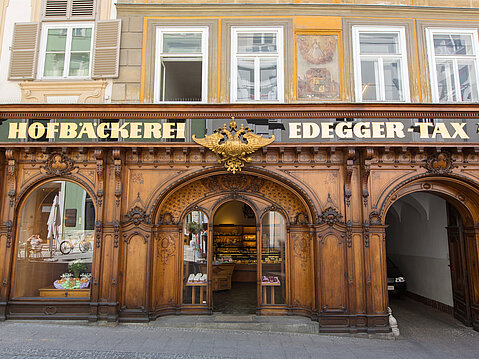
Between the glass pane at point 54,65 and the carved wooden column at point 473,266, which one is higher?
the glass pane at point 54,65

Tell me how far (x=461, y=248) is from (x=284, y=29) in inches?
290

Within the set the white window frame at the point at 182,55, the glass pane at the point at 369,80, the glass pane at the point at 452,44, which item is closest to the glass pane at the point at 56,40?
the white window frame at the point at 182,55

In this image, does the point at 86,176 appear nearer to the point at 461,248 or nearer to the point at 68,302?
the point at 68,302

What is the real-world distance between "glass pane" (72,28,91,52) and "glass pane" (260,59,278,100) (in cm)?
474

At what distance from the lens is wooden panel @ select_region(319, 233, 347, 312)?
7.92m

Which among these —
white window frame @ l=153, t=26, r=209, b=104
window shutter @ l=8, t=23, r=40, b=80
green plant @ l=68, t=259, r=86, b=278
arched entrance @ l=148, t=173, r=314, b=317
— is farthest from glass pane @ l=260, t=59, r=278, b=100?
green plant @ l=68, t=259, r=86, b=278

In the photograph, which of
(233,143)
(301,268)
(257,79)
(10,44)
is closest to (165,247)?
(233,143)

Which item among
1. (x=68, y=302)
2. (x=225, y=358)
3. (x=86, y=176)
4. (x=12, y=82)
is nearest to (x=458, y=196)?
(x=225, y=358)

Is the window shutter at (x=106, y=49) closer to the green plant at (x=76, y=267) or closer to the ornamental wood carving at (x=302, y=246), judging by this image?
the green plant at (x=76, y=267)

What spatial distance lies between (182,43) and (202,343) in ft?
24.3

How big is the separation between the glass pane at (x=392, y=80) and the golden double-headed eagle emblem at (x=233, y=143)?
3.53 metres

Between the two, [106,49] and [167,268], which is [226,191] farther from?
[106,49]

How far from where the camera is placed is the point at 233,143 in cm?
812

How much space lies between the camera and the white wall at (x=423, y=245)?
10137mm
